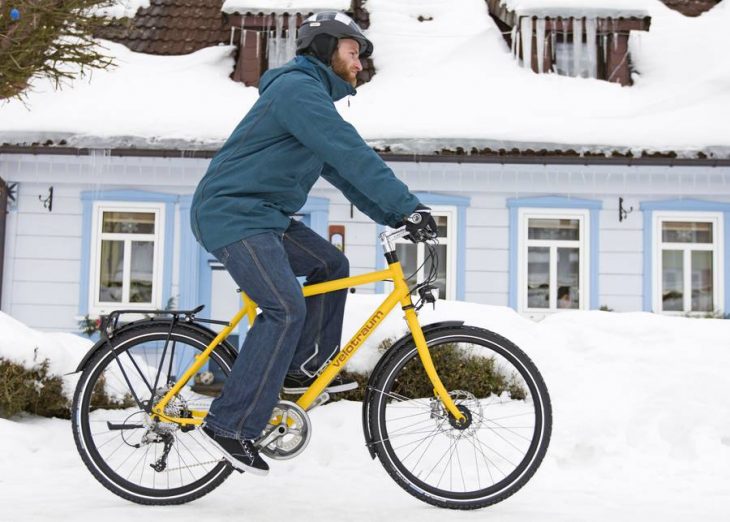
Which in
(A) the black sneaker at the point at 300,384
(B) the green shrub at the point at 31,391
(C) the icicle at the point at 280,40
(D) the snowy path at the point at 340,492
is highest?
(C) the icicle at the point at 280,40

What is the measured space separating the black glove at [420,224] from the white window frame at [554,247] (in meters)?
7.45

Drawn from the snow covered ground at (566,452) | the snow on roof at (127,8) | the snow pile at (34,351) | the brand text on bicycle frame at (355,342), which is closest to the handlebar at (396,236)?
the brand text on bicycle frame at (355,342)

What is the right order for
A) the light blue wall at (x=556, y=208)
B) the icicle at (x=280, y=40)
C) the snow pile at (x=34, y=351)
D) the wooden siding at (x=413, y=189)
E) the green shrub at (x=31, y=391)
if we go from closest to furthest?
the green shrub at (x=31, y=391), the snow pile at (x=34, y=351), the wooden siding at (x=413, y=189), the light blue wall at (x=556, y=208), the icicle at (x=280, y=40)

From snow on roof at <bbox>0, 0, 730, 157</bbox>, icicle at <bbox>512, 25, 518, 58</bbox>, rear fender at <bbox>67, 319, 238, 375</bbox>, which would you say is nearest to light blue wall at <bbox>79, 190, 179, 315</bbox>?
snow on roof at <bbox>0, 0, 730, 157</bbox>

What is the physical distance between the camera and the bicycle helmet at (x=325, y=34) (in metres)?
3.13

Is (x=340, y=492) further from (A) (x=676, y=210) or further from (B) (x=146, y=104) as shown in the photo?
(A) (x=676, y=210)

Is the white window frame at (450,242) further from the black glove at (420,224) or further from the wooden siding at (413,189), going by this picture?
the black glove at (420,224)

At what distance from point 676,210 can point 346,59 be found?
8.34m

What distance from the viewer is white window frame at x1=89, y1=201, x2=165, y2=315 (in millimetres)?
10203

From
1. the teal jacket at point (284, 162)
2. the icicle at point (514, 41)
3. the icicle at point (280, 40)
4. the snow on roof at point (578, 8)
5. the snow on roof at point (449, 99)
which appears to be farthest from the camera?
the icicle at point (514, 41)

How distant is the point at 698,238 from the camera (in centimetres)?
1051

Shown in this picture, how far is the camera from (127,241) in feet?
33.9

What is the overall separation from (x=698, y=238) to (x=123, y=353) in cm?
913

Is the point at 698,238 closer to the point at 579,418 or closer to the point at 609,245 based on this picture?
the point at 609,245
